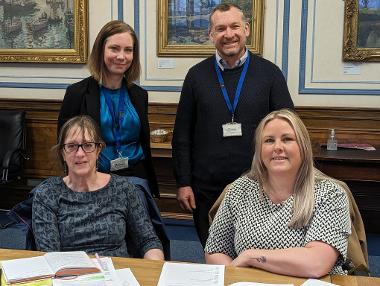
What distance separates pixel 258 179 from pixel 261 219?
18 centimetres

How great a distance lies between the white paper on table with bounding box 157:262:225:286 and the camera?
5.12 feet

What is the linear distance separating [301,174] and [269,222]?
22cm

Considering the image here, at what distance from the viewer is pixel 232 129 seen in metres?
2.48

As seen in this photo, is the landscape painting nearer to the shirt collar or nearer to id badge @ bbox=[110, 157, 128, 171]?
the shirt collar

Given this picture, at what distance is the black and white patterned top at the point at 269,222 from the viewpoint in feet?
5.76

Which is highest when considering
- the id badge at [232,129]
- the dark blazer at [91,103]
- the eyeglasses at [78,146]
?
the dark blazer at [91,103]

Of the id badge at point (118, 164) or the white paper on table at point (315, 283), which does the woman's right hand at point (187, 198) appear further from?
the white paper on table at point (315, 283)

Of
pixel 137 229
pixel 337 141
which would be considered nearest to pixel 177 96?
pixel 337 141

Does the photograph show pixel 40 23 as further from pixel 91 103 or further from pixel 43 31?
pixel 91 103

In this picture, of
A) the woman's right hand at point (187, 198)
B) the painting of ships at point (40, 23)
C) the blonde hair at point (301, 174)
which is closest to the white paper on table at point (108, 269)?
the blonde hair at point (301, 174)

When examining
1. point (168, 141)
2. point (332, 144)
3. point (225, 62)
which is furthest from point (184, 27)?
point (225, 62)

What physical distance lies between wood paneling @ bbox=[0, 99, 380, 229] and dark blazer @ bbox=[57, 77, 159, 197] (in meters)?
1.57

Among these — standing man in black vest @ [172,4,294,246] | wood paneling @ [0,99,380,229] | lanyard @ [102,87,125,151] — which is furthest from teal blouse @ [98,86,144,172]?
wood paneling @ [0,99,380,229]

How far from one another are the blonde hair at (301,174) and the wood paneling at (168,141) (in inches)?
69.8
